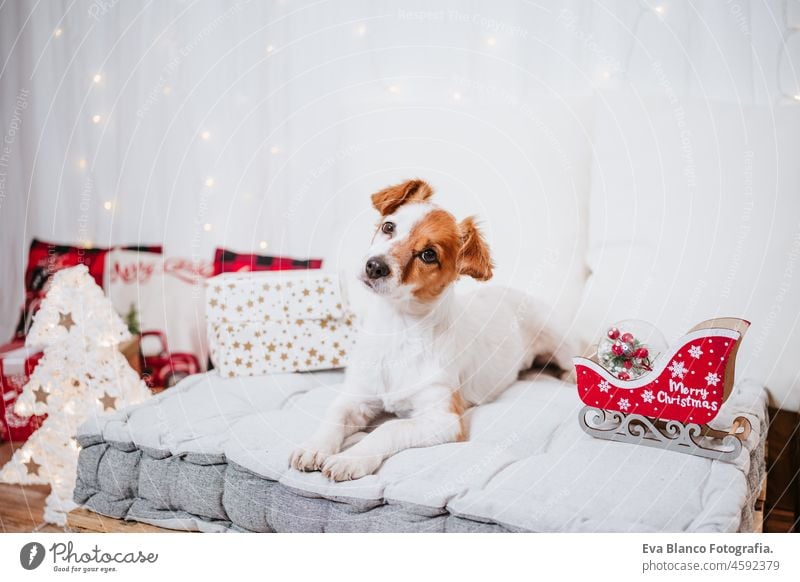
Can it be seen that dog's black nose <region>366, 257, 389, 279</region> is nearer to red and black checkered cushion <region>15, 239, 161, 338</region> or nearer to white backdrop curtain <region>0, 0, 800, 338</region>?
white backdrop curtain <region>0, 0, 800, 338</region>

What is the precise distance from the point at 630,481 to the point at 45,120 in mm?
2099

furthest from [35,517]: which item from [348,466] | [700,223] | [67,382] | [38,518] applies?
[700,223]

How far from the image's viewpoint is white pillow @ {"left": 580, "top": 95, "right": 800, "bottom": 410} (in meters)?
1.71

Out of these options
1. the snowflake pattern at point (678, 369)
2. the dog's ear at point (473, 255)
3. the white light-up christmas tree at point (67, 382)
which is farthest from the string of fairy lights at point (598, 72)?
the snowflake pattern at point (678, 369)

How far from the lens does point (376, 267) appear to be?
4.78 ft

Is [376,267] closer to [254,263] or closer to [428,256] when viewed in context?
[428,256]

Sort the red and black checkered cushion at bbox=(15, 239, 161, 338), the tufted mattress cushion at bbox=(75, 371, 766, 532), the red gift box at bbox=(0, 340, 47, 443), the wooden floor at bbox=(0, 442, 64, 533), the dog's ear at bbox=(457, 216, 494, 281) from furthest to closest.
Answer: the red and black checkered cushion at bbox=(15, 239, 161, 338), the red gift box at bbox=(0, 340, 47, 443), the wooden floor at bbox=(0, 442, 64, 533), the dog's ear at bbox=(457, 216, 494, 281), the tufted mattress cushion at bbox=(75, 371, 766, 532)

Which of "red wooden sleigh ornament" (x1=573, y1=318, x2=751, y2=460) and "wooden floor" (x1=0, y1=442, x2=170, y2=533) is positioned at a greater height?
"red wooden sleigh ornament" (x1=573, y1=318, x2=751, y2=460)

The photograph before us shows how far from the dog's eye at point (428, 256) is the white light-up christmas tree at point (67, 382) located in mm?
1058

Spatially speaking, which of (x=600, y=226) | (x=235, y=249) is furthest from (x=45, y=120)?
(x=600, y=226)

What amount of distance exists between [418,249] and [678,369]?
0.62m

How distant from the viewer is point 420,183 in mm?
1637

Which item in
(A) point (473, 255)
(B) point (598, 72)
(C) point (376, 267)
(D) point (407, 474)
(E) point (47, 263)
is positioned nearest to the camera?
(D) point (407, 474)

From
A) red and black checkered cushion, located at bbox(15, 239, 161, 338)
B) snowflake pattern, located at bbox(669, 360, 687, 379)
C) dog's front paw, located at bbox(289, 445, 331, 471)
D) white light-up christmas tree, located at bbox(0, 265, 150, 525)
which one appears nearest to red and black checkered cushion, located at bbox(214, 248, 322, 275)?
red and black checkered cushion, located at bbox(15, 239, 161, 338)
